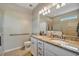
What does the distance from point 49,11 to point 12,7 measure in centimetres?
61

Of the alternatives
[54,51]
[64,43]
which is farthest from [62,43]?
[54,51]

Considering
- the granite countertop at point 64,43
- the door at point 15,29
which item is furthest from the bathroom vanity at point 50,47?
the door at point 15,29

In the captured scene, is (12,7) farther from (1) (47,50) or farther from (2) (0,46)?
(1) (47,50)

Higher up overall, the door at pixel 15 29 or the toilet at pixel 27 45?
the door at pixel 15 29

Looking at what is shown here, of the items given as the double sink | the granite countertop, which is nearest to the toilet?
the granite countertop

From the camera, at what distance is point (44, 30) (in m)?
1.46

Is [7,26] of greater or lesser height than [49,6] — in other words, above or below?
below

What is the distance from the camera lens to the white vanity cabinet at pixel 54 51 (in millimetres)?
1153

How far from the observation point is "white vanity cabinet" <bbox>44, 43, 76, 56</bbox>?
1153mm

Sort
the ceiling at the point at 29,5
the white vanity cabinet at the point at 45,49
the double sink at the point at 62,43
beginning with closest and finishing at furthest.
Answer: the double sink at the point at 62,43 → the white vanity cabinet at the point at 45,49 → the ceiling at the point at 29,5

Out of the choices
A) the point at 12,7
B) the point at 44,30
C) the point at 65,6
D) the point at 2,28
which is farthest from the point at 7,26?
the point at 65,6

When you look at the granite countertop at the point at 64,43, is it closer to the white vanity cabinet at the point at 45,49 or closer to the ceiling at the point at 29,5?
the white vanity cabinet at the point at 45,49

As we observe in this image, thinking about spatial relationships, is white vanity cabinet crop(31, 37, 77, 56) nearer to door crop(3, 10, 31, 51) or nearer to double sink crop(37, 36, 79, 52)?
double sink crop(37, 36, 79, 52)

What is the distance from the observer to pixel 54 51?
4.28 feet
